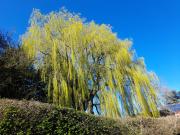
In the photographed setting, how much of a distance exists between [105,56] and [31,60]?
398cm

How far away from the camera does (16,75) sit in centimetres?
1388

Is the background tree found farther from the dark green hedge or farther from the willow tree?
the dark green hedge

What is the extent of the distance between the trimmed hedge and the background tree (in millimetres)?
6018

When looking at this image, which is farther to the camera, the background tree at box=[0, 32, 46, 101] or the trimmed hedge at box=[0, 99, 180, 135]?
the background tree at box=[0, 32, 46, 101]

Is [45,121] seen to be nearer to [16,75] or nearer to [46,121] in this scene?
[46,121]

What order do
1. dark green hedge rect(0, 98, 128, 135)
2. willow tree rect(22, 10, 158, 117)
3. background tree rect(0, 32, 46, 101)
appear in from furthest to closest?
1. willow tree rect(22, 10, 158, 117)
2. background tree rect(0, 32, 46, 101)
3. dark green hedge rect(0, 98, 128, 135)

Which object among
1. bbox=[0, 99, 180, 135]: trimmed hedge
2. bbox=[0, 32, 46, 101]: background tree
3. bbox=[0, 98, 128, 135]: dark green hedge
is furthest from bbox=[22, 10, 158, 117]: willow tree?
bbox=[0, 98, 128, 135]: dark green hedge

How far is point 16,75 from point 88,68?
12.1ft

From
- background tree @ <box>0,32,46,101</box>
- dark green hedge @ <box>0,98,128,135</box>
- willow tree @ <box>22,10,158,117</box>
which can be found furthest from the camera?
willow tree @ <box>22,10,158,117</box>

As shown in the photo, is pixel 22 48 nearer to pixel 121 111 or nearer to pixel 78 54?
pixel 78 54

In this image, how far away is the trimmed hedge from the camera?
6637 millimetres

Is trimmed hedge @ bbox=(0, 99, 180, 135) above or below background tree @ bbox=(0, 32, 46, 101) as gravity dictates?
below

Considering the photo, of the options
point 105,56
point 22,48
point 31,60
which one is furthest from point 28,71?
point 105,56

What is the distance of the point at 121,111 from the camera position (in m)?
14.0
